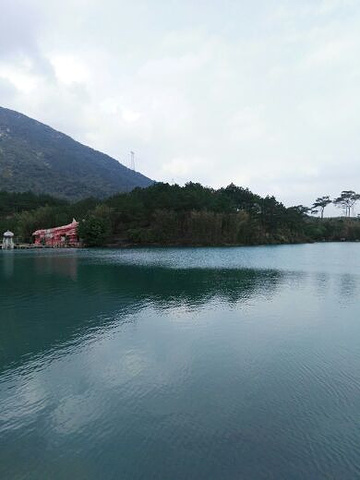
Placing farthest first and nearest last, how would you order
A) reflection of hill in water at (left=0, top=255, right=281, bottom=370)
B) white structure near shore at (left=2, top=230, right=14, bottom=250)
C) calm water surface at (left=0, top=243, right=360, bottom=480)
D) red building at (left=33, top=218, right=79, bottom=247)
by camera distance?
1. red building at (left=33, top=218, right=79, bottom=247)
2. white structure near shore at (left=2, top=230, right=14, bottom=250)
3. reflection of hill in water at (left=0, top=255, right=281, bottom=370)
4. calm water surface at (left=0, top=243, right=360, bottom=480)

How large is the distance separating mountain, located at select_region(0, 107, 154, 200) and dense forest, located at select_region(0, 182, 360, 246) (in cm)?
5000

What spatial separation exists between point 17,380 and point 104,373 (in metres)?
2.07

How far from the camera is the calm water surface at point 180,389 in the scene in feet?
19.0

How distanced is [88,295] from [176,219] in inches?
1933

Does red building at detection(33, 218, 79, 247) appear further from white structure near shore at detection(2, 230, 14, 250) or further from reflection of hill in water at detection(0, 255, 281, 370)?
reflection of hill in water at detection(0, 255, 281, 370)

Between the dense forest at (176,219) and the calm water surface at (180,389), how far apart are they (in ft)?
165

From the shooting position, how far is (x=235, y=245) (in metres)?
70.9

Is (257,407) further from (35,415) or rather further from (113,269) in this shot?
(113,269)

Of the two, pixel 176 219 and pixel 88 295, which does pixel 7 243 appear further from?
pixel 88 295

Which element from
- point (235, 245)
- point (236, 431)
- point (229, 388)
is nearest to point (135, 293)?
point (229, 388)

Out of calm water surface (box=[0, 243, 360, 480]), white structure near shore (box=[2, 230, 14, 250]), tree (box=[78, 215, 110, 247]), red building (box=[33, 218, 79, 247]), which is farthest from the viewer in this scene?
red building (box=[33, 218, 79, 247])

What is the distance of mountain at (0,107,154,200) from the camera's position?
13662 centimetres

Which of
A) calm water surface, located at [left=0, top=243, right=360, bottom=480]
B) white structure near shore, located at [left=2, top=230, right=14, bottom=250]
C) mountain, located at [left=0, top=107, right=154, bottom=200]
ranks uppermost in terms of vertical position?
mountain, located at [left=0, top=107, right=154, bottom=200]

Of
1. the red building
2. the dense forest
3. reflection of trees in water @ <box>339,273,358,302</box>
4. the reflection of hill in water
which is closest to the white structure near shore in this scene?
the red building
